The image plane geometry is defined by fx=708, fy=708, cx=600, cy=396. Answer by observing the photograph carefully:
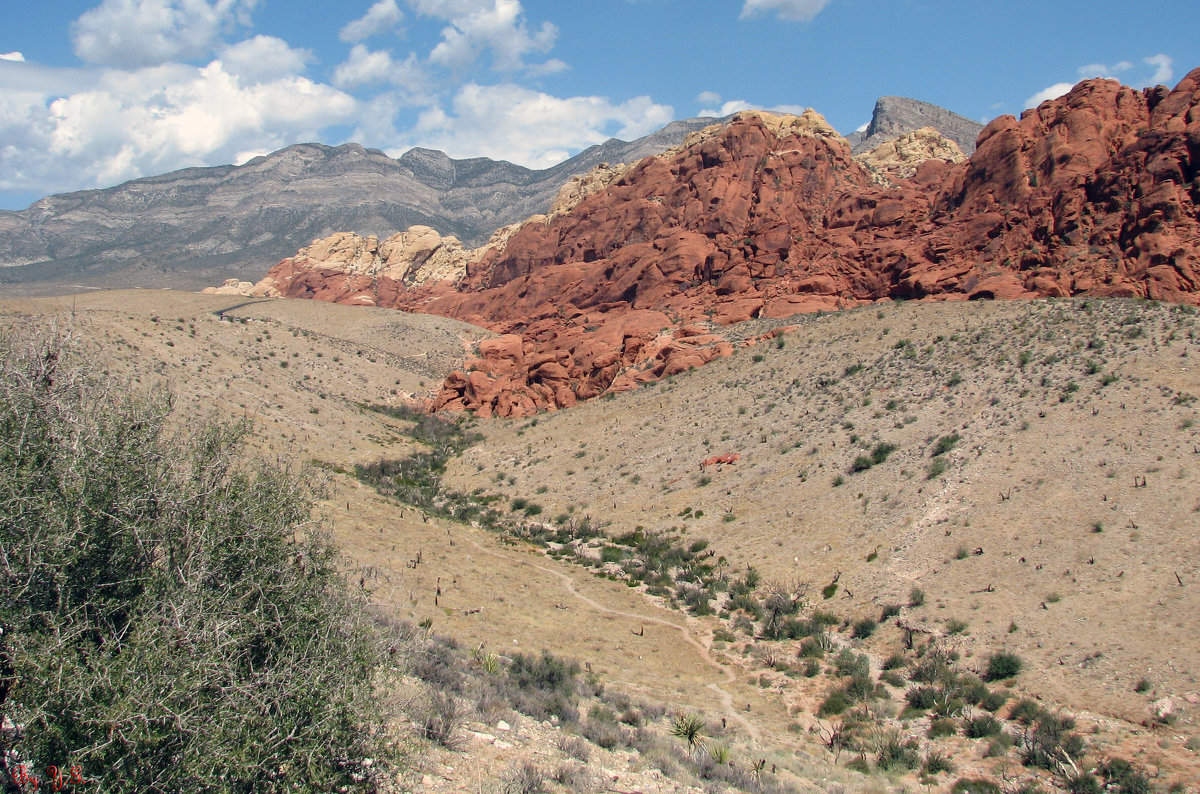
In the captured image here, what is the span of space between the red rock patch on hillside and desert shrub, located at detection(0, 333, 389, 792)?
34.7 metres

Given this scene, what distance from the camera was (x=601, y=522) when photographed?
2627cm

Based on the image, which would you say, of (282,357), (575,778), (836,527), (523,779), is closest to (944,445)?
(836,527)

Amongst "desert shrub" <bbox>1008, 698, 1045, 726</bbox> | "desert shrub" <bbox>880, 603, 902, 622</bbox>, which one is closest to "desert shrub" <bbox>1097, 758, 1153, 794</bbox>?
"desert shrub" <bbox>1008, 698, 1045, 726</bbox>

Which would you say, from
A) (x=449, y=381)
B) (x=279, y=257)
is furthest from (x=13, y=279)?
(x=449, y=381)

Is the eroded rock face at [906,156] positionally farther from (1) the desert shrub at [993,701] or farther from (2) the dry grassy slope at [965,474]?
(1) the desert shrub at [993,701]

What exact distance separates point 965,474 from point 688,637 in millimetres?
9757

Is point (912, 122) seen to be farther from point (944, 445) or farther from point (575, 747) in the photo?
point (575, 747)

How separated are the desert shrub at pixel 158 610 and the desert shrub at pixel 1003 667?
38.9 ft

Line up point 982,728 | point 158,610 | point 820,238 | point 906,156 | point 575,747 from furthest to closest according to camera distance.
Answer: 1. point 906,156
2. point 820,238
3. point 982,728
4. point 575,747
5. point 158,610

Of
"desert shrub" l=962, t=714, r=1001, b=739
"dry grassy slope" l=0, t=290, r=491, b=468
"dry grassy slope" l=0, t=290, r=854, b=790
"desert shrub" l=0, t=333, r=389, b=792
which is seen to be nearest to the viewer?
"desert shrub" l=0, t=333, r=389, b=792

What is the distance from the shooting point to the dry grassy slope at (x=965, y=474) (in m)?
14.0

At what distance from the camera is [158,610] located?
18.2ft

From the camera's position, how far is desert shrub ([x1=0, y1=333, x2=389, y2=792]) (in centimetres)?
474

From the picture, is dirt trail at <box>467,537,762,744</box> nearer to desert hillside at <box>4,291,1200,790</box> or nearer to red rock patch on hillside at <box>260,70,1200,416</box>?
desert hillside at <box>4,291,1200,790</box>
